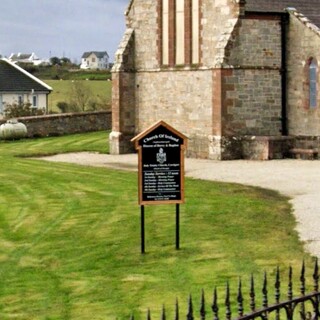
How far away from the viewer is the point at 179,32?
3384 cm

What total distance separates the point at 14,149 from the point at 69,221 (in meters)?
19.4

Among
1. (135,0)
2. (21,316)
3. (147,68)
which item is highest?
(135,0)

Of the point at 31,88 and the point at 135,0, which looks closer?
the point at 135,0

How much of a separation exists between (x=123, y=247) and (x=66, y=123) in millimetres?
29152

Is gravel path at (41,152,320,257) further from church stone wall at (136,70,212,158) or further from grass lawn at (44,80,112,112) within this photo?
grass lawn at (44,80,112,112)

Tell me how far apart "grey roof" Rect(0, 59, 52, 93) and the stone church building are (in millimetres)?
41200

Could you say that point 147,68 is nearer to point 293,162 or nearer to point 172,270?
point 293,162

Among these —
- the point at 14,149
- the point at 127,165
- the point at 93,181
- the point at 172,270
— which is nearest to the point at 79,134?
the point at 14,149

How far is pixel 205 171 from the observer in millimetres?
27391

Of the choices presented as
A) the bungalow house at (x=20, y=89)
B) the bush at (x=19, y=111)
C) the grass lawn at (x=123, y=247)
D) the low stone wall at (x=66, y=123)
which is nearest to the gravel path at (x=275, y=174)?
the grass lawn at (x=123, y=247)

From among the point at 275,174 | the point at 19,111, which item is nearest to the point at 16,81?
the point at 19,111

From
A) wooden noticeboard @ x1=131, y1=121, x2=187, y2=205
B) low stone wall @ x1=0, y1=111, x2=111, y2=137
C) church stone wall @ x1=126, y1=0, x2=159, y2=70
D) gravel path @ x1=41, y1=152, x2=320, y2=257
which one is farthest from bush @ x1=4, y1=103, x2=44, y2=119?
wooden noticeboard @ x1=131, y1=121, x2=187, y2=205

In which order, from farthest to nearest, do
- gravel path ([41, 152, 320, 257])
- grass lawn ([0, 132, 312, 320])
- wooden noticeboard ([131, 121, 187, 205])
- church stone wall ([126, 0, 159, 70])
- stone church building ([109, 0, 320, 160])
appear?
1. church stone wall ([126, 0, 159, 70])
2. stone church building ([109, 0, 320, 160])
3. gravel path ([41, 152, 320, 257])
4. wooden noticeboard ([131, 121, 187, 205])
5. grass lawn ([0, 132, 312, 320])

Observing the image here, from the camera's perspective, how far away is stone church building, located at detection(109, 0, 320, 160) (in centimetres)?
3127
